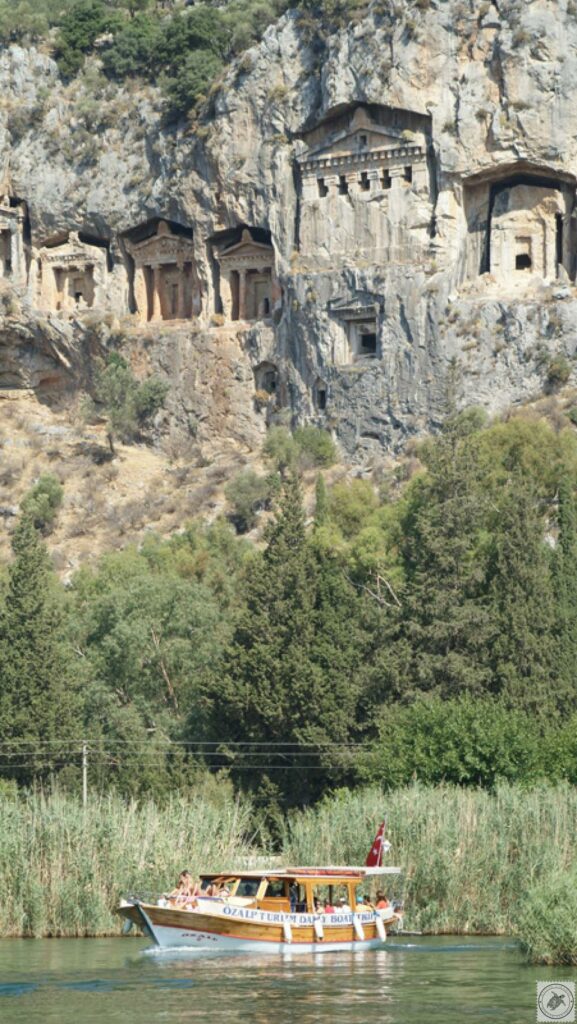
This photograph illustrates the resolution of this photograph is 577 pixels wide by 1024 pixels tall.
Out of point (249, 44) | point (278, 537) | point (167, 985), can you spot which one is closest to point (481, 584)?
point (278, 537)

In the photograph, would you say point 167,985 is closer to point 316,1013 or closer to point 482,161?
point 316,1013

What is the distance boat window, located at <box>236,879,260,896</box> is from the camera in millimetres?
56812

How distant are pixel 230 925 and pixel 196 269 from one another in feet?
215

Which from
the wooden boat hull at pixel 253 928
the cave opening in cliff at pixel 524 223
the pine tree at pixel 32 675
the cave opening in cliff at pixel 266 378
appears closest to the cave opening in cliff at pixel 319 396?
the cave opening in cliff at pixel 266 378

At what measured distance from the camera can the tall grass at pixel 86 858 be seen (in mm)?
59000

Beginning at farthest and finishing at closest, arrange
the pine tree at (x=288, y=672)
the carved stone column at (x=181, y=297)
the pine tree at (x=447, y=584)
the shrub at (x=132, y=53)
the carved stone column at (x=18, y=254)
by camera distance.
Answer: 1. the shrub at (x=132, y=53)
2. the carved stone column at (x=18, y=254)
3. the carved stone column at (x=181, y=297)
4. the pine tree at (x=447, y=584)
5. the pine tree at (x=288, y=672)

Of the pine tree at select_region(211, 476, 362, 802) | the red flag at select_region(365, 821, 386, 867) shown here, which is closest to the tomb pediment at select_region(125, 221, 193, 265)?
the pine tree at select_region(211, 476, 362, 802)

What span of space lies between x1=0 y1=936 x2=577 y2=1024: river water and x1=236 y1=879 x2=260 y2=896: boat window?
1772 mm

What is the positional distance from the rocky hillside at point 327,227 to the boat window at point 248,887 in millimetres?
52525

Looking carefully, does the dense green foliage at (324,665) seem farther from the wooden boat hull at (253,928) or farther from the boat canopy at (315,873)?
the wooden boat hull at (253,928)

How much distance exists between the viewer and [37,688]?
245ft

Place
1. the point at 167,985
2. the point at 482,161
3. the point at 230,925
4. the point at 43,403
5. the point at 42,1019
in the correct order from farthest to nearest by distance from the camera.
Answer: the point at 43,403, the point at 482,161, the point at 230,925, the point at 167,985, the point at 42,1019

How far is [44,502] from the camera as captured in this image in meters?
113

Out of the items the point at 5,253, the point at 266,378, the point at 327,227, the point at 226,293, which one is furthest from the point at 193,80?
the point at 266,378
